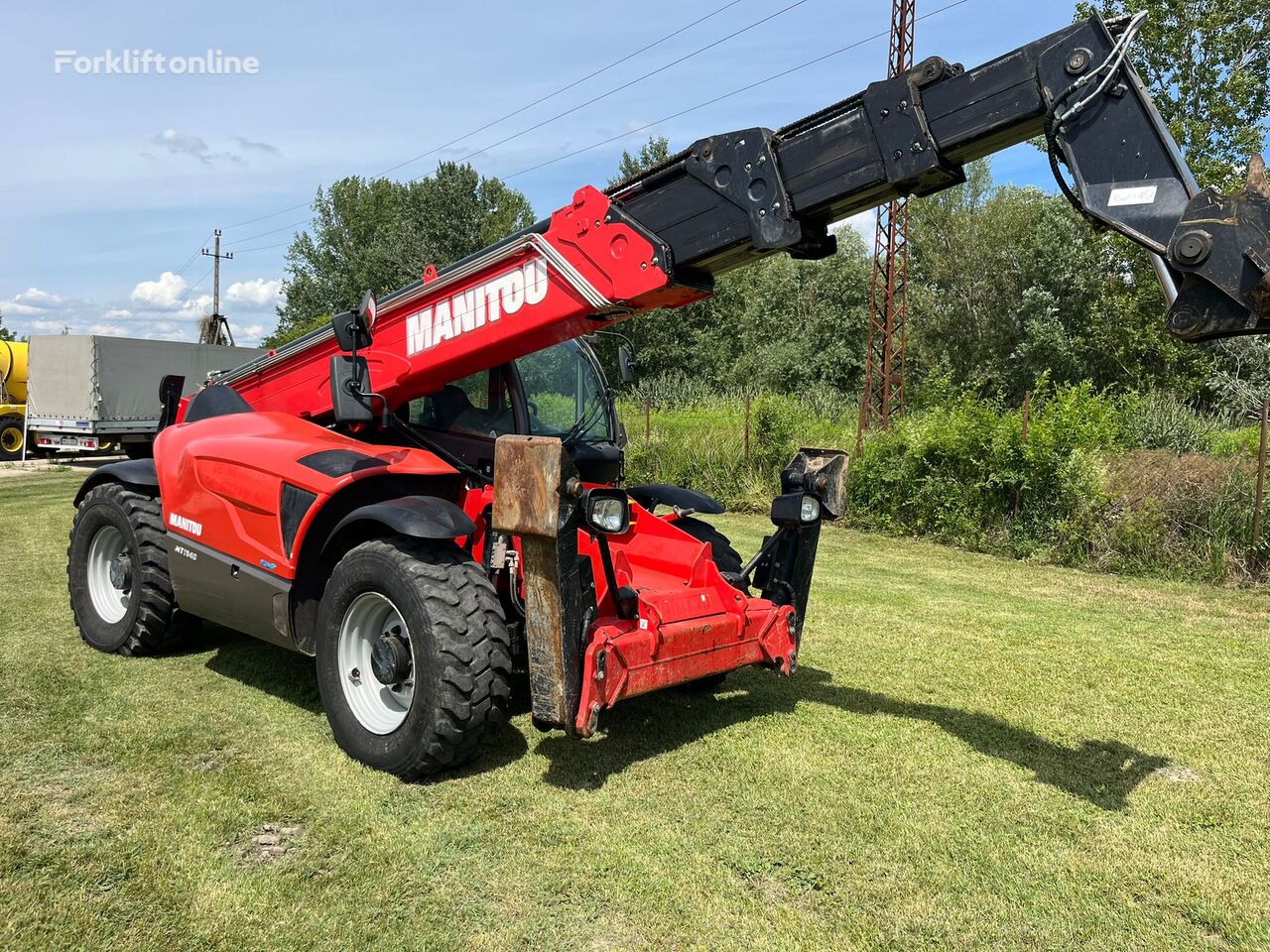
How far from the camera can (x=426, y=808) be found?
4008mm

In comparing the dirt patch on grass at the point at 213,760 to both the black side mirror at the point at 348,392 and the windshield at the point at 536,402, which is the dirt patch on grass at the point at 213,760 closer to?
the black side mirror at the point at 348,392

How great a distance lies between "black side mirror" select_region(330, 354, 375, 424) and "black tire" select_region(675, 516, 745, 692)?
76.6 inches

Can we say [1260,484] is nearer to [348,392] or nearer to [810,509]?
[810,509]

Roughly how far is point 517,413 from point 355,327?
3.58ft

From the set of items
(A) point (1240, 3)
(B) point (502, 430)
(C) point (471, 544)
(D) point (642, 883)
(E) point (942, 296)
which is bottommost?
(D) point (642, 883)

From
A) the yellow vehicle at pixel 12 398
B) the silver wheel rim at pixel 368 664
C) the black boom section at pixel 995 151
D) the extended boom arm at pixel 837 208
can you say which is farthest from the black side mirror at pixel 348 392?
the yellow vehicle at pixel 12 398

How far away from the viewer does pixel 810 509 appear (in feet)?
17.3

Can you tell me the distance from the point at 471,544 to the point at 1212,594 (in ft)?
24.1

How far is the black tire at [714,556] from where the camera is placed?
223 inches

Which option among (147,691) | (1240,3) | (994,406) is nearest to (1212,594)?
(994,406)

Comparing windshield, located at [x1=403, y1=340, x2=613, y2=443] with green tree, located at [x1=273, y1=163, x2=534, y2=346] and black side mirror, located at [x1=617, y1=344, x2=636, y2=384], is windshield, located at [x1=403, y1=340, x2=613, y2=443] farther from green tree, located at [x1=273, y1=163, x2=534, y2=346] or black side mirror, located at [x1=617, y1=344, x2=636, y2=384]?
green tree, located at [x1=273, y1=163, x2=534, y2=346]

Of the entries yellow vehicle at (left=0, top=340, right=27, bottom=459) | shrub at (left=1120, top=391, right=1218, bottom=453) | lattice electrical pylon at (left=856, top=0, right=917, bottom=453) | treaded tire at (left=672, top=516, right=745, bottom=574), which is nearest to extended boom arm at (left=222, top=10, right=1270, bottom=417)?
treaded tire at (left=672, top=516, right=745, bottom=574)

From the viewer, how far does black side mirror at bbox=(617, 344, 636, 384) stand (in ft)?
19.8

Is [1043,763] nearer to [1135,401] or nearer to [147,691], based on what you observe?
[147,691]
